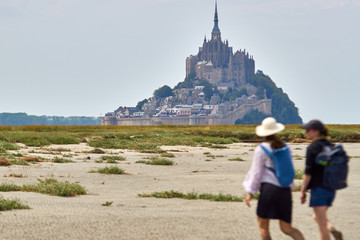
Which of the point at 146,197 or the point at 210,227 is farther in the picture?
the point at 146,197

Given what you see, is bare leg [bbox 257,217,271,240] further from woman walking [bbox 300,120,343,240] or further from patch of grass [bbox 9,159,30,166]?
patch of grass [bbox 9,159,30,166]

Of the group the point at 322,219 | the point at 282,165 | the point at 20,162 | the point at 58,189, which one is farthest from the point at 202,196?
the point at 20,162

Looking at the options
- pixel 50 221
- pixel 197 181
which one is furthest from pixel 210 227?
pixel 197 181

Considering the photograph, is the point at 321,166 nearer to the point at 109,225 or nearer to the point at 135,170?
the point at 109,225

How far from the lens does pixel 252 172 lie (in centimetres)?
850

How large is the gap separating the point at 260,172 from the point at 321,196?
0.85 m

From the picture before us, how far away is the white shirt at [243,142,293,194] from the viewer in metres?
8.41

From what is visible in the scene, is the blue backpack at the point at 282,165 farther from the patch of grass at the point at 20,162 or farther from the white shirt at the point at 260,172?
the patch of grass at the point at 20,162

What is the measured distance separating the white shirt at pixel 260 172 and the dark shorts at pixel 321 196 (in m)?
0.55

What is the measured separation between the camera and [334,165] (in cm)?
836

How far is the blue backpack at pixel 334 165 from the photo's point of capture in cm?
834

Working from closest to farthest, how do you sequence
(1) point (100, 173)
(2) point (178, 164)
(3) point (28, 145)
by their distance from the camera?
(1) point (100, 173), (2) point (178, 164), (3) point (28, 145)

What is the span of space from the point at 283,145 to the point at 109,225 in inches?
157

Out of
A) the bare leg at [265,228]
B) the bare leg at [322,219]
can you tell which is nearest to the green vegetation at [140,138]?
the bare leg at [265,228]
